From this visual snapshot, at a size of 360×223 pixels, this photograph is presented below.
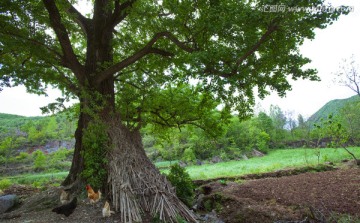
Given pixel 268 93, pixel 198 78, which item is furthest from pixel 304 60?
pixel 198 78

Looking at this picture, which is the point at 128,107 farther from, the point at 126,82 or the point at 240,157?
the point at 240,157

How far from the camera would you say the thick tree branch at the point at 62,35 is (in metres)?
7.45

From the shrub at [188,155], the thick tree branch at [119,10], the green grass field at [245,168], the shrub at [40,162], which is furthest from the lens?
the shrub at [188,155]

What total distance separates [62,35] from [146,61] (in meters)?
3.23

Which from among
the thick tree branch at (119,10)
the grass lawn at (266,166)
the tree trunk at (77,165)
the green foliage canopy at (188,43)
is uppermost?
the thick tree branch at (119,10)

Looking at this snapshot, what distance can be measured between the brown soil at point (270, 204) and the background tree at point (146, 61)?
39.0 inches

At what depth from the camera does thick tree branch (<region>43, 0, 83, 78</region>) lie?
745 centimetres

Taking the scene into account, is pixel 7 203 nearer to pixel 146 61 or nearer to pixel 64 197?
pixel 64 197

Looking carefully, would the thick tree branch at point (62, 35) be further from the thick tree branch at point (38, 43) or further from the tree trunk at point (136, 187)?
the tree trunk at point (136, 187)

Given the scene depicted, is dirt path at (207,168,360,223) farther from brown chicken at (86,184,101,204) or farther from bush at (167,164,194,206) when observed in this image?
brown chicken at (86,184,101,204)

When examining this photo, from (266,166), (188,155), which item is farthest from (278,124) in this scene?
(266,166)

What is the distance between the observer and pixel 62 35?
7832mm

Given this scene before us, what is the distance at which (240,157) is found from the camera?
3191 centimetres

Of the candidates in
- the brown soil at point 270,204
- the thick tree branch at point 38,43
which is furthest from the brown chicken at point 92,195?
the thick tree branch at point 38,43
